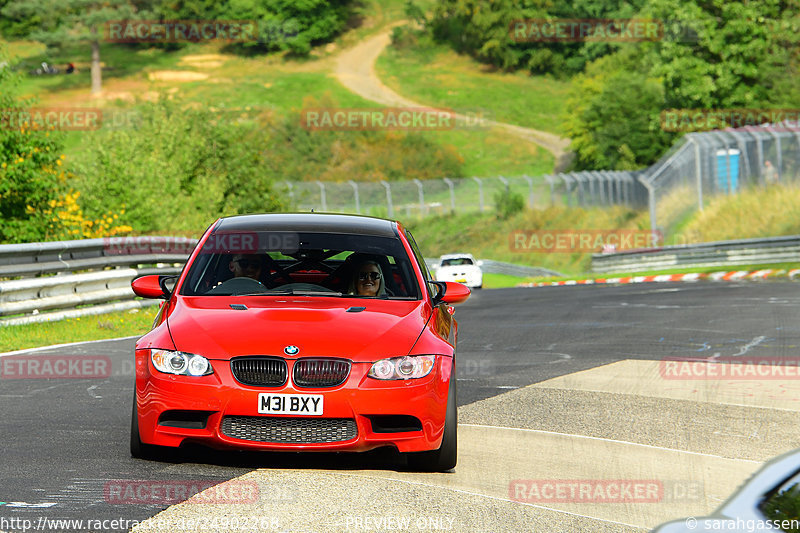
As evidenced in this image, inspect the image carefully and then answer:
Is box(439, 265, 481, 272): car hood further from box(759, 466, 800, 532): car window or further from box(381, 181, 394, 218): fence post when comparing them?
box(759, 466, 800, 532): car window

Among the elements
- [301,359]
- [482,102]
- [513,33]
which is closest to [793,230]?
[301,359]

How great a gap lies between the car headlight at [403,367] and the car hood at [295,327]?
0.15 ft

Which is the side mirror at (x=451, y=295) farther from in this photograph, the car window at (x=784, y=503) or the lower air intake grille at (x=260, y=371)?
the car window at (x=784, y=503)

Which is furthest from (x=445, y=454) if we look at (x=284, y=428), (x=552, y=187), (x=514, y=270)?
(x=552, y=187)

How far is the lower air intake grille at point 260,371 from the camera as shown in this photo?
6.13 metres

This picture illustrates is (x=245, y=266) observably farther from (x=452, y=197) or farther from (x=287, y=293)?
(x=452, y=197)

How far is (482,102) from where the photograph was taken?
112 meters

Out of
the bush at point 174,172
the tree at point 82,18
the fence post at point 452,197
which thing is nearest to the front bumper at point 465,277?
the bush at point 174,172

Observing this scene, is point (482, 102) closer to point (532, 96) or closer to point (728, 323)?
point (532, 96)

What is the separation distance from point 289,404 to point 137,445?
103cm

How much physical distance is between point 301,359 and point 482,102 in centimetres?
10753

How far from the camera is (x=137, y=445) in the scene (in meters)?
6.47

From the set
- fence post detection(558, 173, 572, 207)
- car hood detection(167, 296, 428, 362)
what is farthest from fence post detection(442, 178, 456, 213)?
car hood detection(167, 296, 428, 362)

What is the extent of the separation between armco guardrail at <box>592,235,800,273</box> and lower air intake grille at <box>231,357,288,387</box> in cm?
3038
